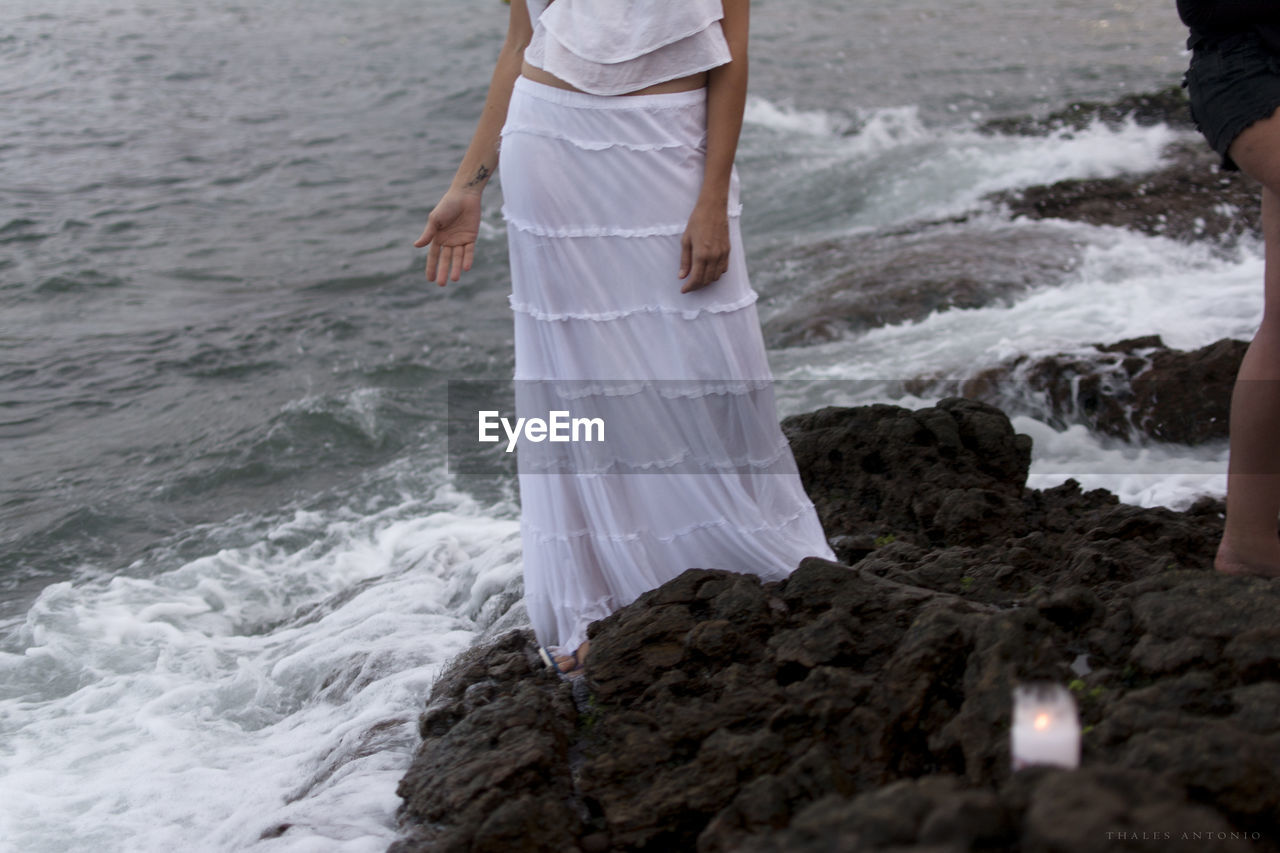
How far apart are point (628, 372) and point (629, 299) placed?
0.54 ft

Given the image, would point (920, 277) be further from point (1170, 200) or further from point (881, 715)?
point (881, 715)

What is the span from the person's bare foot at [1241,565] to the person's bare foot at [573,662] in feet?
4.74

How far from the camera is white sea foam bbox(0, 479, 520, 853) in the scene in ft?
9.17

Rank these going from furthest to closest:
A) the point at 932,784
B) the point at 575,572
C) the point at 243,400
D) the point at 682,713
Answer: the point at 243,400
the point at 575,572
the point at 682,713
the point at 932,784

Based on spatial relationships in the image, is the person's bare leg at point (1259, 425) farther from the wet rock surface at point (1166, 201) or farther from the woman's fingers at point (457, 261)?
the wet rock surface at point (1166, 201)

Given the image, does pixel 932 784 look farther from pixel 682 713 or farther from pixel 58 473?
pixel 58 473

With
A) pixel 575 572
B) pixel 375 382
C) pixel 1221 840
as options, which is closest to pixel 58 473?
pixel 375 382

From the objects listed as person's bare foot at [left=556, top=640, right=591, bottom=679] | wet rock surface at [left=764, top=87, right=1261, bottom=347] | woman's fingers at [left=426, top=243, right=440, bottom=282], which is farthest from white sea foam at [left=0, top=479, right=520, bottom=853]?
wet rock surface at [left=764, top=87, right=1261, bottom=347]

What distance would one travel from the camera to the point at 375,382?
7.04 meters

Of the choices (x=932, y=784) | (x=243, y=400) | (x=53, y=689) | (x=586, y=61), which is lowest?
(x=53, y=689)

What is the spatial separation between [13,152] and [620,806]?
12369 mm

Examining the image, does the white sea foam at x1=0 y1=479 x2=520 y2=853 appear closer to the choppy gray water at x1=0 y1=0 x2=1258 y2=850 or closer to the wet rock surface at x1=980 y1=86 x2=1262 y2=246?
the choppy gray water at x1=0 y1=0 x2=1258 y2=850

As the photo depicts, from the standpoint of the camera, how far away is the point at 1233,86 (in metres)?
2.45

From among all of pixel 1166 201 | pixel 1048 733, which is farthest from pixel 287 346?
pixel 1048 733
